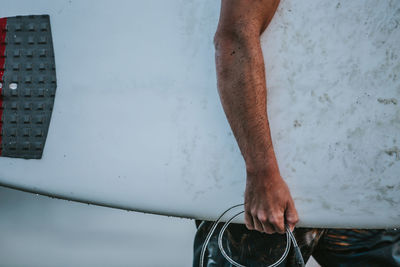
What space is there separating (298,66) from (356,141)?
9.5 inches

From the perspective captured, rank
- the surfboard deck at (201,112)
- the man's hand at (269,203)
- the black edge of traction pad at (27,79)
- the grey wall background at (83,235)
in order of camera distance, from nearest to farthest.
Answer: the man's hand at (269,203)
the surfboard deck at (201,112)
the black edge of traction pad at (27,79)
the grey wall background at (83,235)

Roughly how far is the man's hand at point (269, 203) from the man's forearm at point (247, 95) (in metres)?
0.02

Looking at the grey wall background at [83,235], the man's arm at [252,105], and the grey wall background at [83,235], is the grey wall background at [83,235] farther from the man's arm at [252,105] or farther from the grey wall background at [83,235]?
the man's arm at [252,105]

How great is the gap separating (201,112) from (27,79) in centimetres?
51

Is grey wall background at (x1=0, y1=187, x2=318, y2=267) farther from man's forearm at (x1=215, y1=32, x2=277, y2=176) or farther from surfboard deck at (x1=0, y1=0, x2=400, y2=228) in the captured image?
man's forearm at (x1=215, y1=32, x2=277, y2=176)

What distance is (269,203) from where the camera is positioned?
65cm

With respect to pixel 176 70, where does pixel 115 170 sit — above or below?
below

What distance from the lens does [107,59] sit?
38.9 inches

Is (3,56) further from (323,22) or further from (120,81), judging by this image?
(323,22)

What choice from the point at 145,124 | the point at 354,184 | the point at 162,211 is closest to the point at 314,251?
the point at 354,184

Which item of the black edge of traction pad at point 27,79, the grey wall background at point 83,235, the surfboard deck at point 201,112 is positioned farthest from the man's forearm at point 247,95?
the grey wall background at point 83,235

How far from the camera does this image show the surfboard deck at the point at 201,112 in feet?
2.90

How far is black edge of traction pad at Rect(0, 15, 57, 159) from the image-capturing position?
1.00 meters

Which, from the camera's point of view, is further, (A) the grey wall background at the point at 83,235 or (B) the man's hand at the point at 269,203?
(A) the grey wall background at the point at 83,235
